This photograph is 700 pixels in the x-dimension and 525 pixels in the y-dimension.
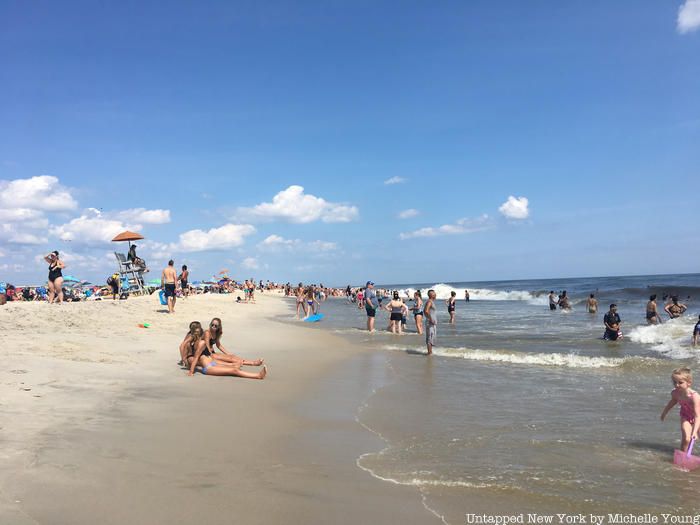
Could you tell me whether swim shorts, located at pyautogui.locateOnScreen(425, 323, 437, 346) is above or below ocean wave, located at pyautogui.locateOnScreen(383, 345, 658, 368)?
above

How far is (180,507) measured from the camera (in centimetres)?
356

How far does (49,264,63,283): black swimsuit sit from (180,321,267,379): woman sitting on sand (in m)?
10.00

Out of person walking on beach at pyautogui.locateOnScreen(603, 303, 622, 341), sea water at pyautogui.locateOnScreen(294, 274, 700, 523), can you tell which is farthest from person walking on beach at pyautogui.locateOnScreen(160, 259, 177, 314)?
person walking on beach at pyautogui.locateOnScreen(603, 303, 622, 341)

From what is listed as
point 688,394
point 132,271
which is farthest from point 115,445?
point 132,271

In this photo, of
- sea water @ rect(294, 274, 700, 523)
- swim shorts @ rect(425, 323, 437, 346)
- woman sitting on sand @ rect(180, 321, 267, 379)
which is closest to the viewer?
sea water @ rect(294, 274, 700, 523)

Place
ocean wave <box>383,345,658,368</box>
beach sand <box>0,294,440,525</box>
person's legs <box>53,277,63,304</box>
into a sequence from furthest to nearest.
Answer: person's legs <box>53,277,63,304</box> → ocean wave <box>383,345,658,368</box> → beach sand <box>0,294,440,525</box>

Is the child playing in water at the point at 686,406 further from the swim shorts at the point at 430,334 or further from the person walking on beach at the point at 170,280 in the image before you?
the person walking on beach at the point at 170,280

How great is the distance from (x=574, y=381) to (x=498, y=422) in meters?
3.84

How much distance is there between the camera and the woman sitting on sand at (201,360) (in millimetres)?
8859

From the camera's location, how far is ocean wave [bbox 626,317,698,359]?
13359 mm

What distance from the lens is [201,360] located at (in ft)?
29.9

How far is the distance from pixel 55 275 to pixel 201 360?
35.2 feet

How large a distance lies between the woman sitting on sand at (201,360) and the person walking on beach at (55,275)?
31.2ft

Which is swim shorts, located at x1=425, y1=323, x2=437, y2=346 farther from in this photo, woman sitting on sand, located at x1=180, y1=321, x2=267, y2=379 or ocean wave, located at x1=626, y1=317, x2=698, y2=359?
ocean wave, located at x1=626, y1=317, x2=698, y2=359
